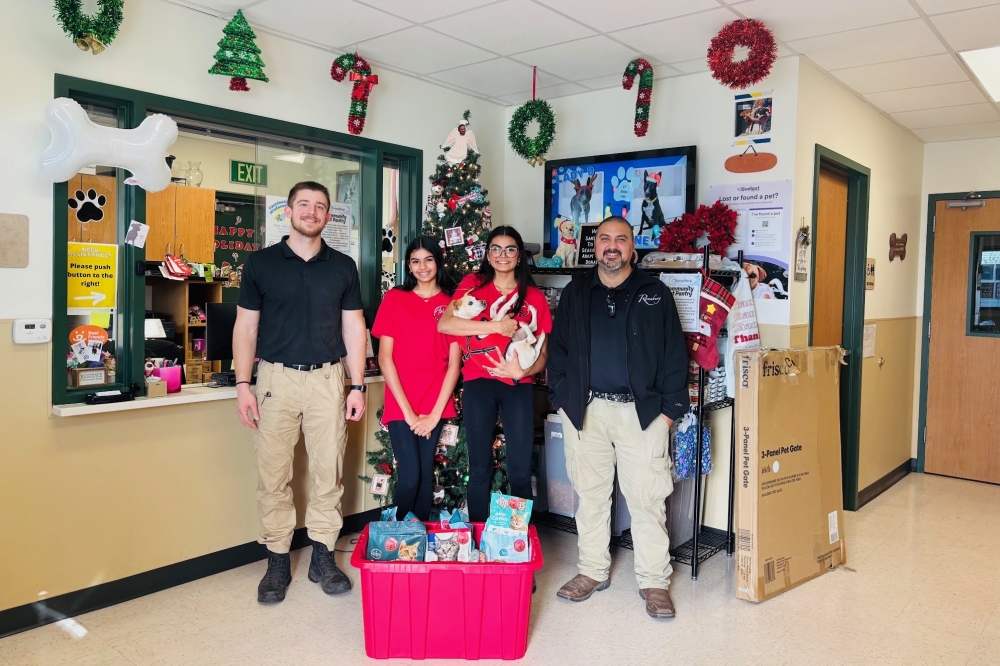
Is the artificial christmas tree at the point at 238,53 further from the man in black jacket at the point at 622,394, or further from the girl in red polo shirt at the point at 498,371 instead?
the man in black jacket at the point at 622,394

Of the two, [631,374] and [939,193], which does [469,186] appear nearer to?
[631,374]

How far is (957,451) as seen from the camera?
5.84m

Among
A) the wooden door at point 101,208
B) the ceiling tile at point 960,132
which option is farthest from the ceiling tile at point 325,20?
the ceiling tile at point 960,132

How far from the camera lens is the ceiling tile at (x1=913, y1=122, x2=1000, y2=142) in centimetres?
527

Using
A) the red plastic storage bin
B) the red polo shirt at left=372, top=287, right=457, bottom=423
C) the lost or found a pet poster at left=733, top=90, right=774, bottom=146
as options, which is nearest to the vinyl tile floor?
the red plastic storage bin

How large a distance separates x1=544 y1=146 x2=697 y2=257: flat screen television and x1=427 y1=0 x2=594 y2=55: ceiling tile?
967 mm

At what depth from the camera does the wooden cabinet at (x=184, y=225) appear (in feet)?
13.0

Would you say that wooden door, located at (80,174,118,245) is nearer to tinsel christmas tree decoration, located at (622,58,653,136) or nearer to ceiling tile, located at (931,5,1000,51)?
tinsel christmas tree decoration, located at (622,58,653,136)

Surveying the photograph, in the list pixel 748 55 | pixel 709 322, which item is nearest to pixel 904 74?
pixel 748 55

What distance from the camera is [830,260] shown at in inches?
191

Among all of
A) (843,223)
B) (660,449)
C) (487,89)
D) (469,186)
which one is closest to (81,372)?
(469,186)

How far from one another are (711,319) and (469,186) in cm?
146

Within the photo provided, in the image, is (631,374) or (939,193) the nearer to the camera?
(631,374)

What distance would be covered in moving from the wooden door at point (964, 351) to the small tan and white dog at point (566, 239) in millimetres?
3163
